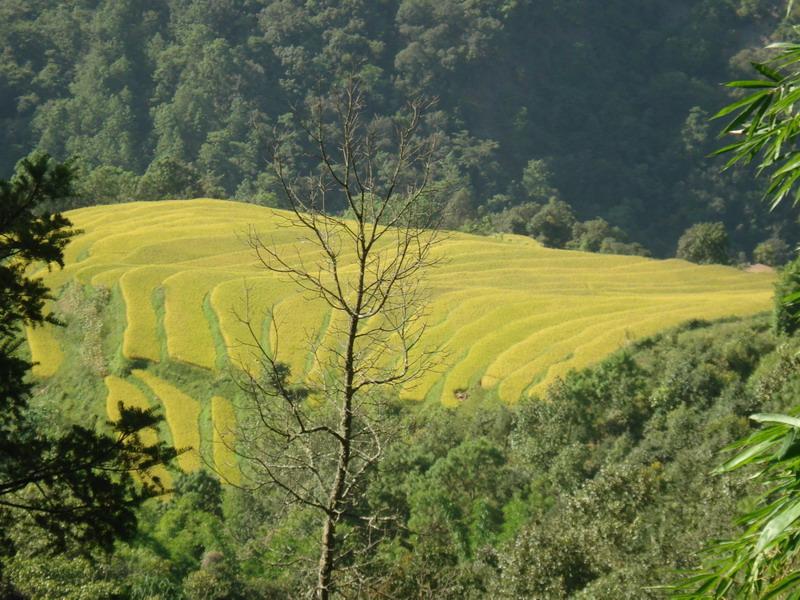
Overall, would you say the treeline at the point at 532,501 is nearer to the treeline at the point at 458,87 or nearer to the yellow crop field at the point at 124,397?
the yellow crop field at the point at 124,397

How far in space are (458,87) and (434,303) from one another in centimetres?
7985

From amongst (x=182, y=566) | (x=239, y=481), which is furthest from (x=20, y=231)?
(x=239, y=481)

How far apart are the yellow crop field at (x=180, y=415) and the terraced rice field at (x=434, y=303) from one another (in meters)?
0.06

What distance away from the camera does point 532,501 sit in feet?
97.5

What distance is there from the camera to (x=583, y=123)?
422ft

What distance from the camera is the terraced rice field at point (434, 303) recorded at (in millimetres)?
40656

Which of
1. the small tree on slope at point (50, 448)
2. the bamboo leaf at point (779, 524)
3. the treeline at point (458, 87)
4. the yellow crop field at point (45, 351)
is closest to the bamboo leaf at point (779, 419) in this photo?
the bamboo leaf at point (779, 524)

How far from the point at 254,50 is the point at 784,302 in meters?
119

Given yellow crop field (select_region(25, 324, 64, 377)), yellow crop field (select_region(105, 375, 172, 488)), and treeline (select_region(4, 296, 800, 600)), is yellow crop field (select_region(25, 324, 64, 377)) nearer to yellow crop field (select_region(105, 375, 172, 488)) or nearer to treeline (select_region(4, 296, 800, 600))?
yellow crop field (select_region(105, 375, 172, 488))

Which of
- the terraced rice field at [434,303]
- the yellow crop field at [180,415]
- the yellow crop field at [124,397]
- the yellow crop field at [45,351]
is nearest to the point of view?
the yellow crop field at [180,415]

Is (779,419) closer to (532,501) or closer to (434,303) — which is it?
(532,501)

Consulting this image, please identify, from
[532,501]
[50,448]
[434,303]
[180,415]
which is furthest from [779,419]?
[434,303]

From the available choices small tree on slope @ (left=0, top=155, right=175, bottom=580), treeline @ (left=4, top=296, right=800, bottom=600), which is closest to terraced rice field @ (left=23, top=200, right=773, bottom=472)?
treeline @ (left=4, top=296, right=800, bottom=600)

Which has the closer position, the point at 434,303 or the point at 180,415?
the point at 180,415
